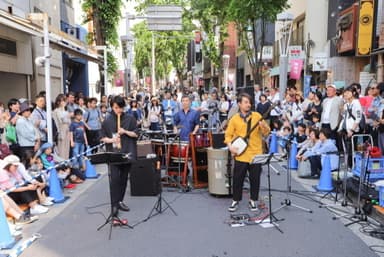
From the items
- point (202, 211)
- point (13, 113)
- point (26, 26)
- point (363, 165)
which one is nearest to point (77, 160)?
point (13, 113)

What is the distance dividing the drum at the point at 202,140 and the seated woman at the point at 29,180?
10.1 ft

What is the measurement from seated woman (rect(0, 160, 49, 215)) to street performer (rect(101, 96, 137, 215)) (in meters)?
1.41

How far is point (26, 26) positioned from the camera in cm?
856

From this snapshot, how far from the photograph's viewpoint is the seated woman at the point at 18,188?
6.13 meters

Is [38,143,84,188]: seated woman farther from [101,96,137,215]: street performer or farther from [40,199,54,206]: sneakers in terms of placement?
[101,96,137,215]: street performer

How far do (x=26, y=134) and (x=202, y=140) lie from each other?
11.8ft

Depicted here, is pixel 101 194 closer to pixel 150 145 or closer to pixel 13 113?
pixel 150 145

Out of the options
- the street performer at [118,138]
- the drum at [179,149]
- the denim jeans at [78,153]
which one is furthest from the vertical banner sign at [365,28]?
the street performer at [118,138]

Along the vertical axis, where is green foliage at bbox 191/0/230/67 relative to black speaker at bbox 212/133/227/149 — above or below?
above

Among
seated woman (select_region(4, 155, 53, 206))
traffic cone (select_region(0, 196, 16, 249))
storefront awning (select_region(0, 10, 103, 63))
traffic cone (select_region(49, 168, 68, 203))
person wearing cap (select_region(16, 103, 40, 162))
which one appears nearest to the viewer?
traffic cone (select_region(0, 196, 16, 249))

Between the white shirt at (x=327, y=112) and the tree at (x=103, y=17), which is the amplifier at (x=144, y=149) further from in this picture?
the tree at (x=103, y=17)

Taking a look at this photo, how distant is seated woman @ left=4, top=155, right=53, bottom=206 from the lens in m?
6.24

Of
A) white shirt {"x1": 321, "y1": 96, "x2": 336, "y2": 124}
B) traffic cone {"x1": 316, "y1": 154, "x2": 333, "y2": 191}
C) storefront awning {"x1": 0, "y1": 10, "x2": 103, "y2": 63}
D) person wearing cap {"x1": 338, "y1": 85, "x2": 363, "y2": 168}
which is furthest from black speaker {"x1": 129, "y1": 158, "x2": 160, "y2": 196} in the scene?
white shirt {"x1": 321, "y1": 96, "x2": 336, "y2": 124}

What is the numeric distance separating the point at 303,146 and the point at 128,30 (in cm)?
1189
